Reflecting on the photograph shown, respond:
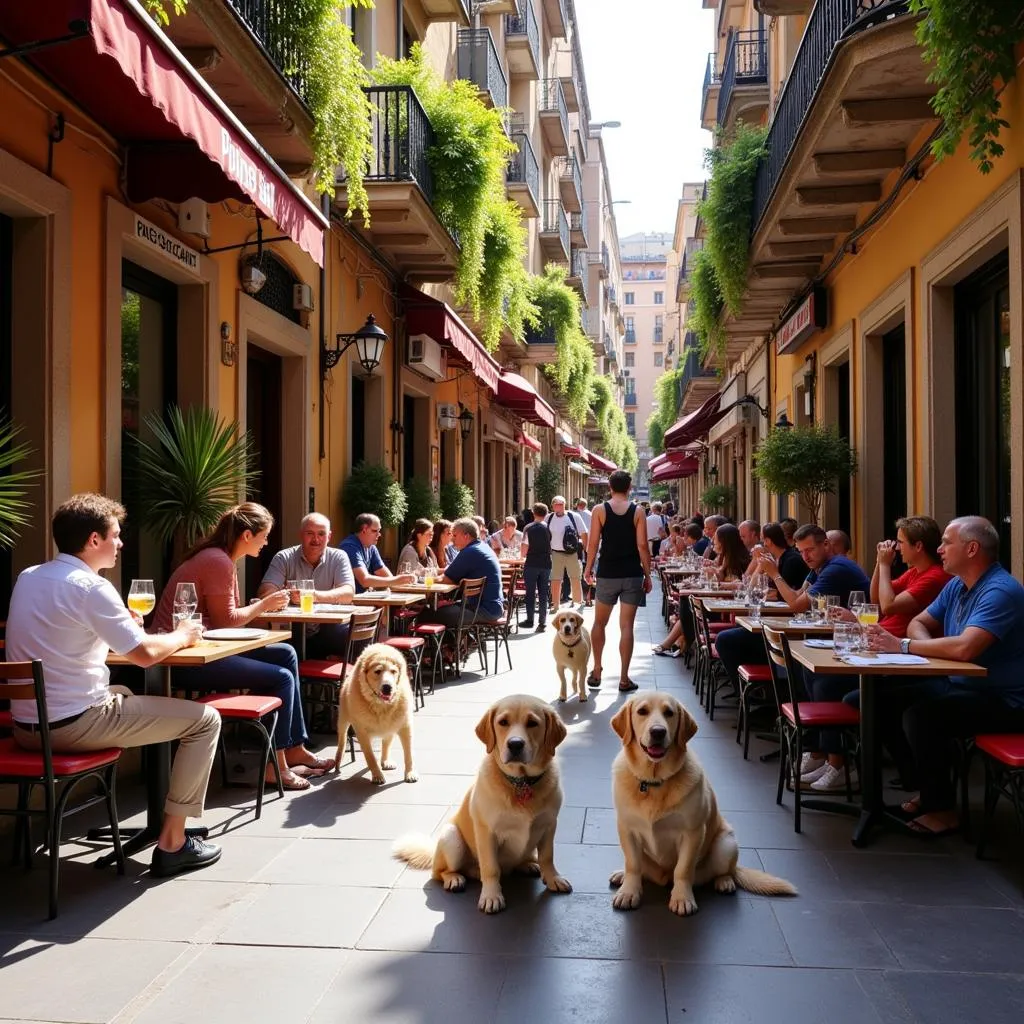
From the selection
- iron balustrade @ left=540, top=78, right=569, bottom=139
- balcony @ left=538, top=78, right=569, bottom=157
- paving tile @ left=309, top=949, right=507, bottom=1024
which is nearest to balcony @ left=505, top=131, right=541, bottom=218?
balcony @ left=538, top=78, right=569, bottom=157

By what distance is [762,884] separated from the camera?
4.37 metres

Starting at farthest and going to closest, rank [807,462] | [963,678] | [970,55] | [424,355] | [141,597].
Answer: [424,355] < [807,462] < [970,55] < [963,678] < [141,597]

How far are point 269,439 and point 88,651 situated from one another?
20.4 ft

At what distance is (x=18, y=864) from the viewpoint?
471cm

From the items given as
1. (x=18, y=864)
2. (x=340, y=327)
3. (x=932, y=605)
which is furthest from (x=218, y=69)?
(x=932, y=605)

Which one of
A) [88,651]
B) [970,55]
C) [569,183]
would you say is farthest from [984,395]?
[569,183]

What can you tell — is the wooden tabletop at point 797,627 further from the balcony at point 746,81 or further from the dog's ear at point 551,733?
the balcony at point 746,81

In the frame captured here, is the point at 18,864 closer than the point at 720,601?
Yes

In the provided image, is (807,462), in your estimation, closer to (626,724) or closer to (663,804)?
(626,724)

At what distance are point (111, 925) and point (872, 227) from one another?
367 inches

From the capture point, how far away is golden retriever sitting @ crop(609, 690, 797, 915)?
410cm

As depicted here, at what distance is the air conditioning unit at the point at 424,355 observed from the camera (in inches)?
544

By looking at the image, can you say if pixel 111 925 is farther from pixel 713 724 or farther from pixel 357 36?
pixel 357 36

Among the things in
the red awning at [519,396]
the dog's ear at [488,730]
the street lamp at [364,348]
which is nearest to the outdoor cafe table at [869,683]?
the dog's ear at [488,730]
